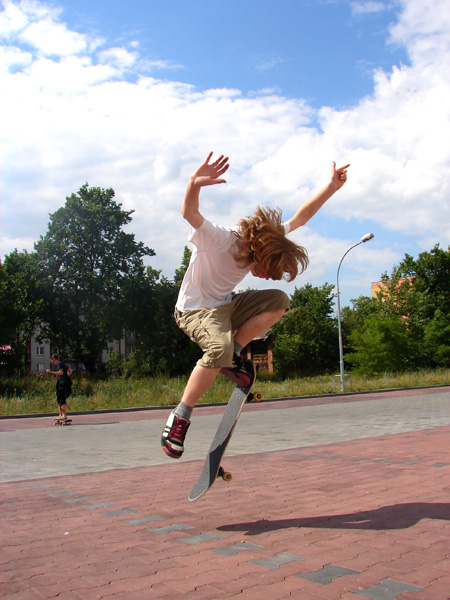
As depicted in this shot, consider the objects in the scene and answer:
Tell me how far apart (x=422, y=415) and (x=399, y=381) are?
1953 centimetres

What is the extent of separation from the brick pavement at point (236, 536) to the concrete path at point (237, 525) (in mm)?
11

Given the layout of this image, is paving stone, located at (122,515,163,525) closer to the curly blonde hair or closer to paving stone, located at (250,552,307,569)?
paving stone, located at (250,552,307,569)

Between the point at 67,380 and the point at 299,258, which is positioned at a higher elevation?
the point at 299,258

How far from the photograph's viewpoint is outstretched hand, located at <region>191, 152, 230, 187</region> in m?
3.57

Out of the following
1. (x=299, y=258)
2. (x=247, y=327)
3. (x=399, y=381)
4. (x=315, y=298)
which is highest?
(x=315, y=298)

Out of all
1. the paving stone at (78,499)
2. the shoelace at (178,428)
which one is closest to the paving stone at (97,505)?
the paving stone at (78,499)

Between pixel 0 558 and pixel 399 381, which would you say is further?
pixel 399 381

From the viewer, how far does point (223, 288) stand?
4070 millimetres

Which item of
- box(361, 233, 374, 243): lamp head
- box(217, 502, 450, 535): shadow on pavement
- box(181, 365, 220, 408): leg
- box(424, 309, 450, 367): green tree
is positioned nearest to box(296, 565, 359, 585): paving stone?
box(217, 502, 450, 535): shadow on pavement

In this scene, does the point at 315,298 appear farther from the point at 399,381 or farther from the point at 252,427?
the point at 252,427

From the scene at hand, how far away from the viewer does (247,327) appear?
4.10 m

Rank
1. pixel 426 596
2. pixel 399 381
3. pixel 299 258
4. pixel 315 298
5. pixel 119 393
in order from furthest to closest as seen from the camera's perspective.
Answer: pixel 315 298 < pixel 399 381 < pixel 119 393 < pixel 299 258 < pixel 426 596

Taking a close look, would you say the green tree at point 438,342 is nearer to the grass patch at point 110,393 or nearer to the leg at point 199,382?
the grass patch at point 110,393

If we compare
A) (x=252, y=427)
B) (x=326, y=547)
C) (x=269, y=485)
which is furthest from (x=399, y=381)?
(x=326, y=547)
